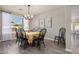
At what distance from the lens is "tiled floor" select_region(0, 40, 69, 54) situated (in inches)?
102

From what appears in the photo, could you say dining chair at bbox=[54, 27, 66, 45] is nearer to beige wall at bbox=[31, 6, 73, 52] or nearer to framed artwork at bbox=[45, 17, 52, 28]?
beige wall at bbox=[31, 6, 73, 52]

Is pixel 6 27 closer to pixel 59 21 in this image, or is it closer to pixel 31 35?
pixel 31 35

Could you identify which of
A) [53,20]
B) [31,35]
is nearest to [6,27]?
→ [31,35]

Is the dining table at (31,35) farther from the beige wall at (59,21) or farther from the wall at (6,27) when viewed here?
the wall at (6,27)

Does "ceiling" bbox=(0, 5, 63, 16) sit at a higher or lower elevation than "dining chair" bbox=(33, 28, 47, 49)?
higher

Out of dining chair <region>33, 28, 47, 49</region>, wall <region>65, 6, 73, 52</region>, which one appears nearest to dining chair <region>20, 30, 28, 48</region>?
dining chair <region>33, 28, 47, 49</region>

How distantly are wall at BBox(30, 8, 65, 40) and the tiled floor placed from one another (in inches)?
8.2

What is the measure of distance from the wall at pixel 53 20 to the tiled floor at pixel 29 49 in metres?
0.21
